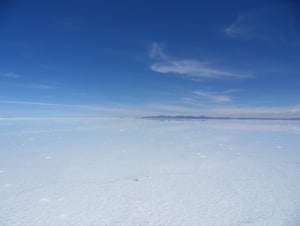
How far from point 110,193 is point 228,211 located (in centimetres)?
145

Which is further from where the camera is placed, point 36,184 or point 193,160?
point 193,160

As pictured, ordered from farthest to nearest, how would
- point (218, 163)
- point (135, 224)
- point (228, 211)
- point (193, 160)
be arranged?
1. point (193, 160)
2. point (218, 163)
3. point (228, 211)
4. point (135, 224)

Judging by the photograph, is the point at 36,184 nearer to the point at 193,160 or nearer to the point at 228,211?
the point at 228,211

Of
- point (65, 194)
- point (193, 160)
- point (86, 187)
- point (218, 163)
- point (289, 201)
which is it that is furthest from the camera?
point (193, 160)

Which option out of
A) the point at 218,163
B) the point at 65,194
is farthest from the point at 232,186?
the point at 65,194

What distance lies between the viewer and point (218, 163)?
3.88m

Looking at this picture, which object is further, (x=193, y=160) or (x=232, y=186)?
(x=193, y=160)

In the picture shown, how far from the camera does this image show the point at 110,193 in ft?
8.20

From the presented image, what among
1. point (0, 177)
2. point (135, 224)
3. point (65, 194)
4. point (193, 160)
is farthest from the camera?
point (193, 160)

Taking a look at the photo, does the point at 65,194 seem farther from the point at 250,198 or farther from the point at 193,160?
the point at 193,160

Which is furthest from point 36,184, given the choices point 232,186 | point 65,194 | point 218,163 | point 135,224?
point 218,163

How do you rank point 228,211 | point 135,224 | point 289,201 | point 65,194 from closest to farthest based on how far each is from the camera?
point 135,224, point 228,211, point 289,201, point 65,194

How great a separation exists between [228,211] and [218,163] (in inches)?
74.3

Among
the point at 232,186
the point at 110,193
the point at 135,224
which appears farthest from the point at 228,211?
the point at 110,193
